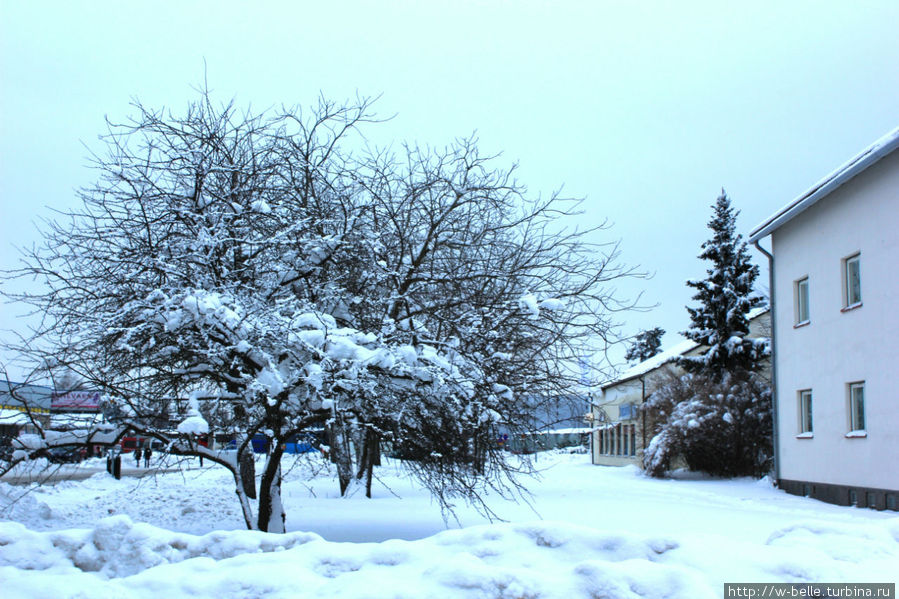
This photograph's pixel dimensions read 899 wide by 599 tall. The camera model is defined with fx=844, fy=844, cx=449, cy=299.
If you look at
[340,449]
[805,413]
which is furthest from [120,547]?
[805,413]

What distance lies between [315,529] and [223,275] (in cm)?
429

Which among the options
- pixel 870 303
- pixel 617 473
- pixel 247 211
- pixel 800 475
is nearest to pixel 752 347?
pixel 617 473

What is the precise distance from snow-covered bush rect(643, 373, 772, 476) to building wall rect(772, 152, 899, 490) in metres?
5.00

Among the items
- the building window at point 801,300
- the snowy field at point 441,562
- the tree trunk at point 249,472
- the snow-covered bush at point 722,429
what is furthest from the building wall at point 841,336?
the snowy field at point 441,562

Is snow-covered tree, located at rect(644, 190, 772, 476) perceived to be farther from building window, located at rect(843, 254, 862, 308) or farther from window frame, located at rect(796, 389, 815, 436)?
building window, located at rect(843, 254, 862, 308)

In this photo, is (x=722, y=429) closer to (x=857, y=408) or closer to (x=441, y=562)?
(x=857, y=408)

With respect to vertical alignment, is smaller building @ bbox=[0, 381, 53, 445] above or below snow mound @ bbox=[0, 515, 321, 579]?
above

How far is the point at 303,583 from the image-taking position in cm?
407

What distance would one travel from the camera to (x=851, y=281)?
60.0 ft

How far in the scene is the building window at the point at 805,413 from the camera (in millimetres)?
20844

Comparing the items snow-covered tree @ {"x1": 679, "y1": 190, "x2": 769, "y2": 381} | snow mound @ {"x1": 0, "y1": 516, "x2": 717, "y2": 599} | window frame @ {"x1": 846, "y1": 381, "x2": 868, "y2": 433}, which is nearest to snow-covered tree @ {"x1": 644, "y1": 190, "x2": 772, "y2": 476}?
snow-covered tree @ {"x1": 679, "y1": 190, "x2": 769, "y2": 381}

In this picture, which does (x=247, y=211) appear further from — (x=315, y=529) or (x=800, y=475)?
(x=800, y=475)

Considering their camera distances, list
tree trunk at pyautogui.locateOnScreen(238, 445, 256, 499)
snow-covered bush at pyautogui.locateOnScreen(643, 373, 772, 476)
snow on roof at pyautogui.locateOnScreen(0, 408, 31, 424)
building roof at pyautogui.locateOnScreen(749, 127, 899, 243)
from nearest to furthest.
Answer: snow on roof at pyautogui.locateOnScreen(0, 408, 31, 424)
tree trunk at pyautogui.locateOnScreen(238, 445, 256, 499)
building roof at pyautogui.locateOnScreen(749, 127, 899, 243)
snow-covered bush at pyautogui.locateOnScreen(643, 373, 772, 476)

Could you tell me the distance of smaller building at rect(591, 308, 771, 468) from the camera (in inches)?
1260
